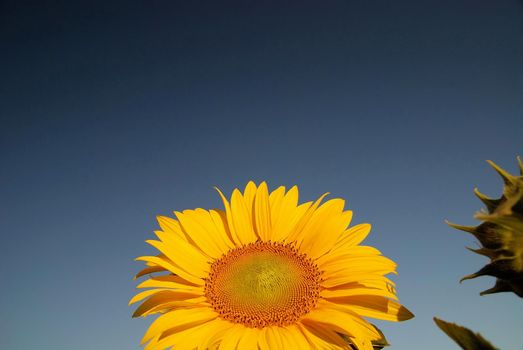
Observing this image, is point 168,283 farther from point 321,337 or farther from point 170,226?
point 321,337

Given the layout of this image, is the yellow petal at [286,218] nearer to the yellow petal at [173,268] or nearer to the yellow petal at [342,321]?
the yellow petal at [173,268]

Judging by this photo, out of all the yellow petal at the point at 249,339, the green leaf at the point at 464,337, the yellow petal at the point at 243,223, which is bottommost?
the green leaf at the point at 464,337

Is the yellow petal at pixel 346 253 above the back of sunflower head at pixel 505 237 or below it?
above

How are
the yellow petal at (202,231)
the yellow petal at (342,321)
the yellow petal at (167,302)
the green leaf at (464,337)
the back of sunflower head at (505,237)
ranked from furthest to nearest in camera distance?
the yellow petal at (202,231) < the yellow petal at (167,302) < the yellow petal at (342,321) < the back of sunflower head at (505,237) < the green leaf at (464,337)

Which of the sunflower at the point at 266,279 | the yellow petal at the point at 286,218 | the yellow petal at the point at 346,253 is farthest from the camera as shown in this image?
the yellow petal at the point at 286,218

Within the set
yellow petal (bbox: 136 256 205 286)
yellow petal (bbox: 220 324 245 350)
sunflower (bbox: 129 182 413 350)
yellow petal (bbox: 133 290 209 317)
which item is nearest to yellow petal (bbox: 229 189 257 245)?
sunflower (bbox: 129 182 413 350)

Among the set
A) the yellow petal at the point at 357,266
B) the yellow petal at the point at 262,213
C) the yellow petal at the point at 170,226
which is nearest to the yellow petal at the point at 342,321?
the yellow petal at the point at 357,266

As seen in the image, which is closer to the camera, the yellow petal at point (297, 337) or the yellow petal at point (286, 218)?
the yellow petal at point (297, 337)

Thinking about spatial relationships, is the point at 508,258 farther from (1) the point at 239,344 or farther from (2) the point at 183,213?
(2) the point at 183,213

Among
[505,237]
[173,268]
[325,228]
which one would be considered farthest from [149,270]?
[505,237]
